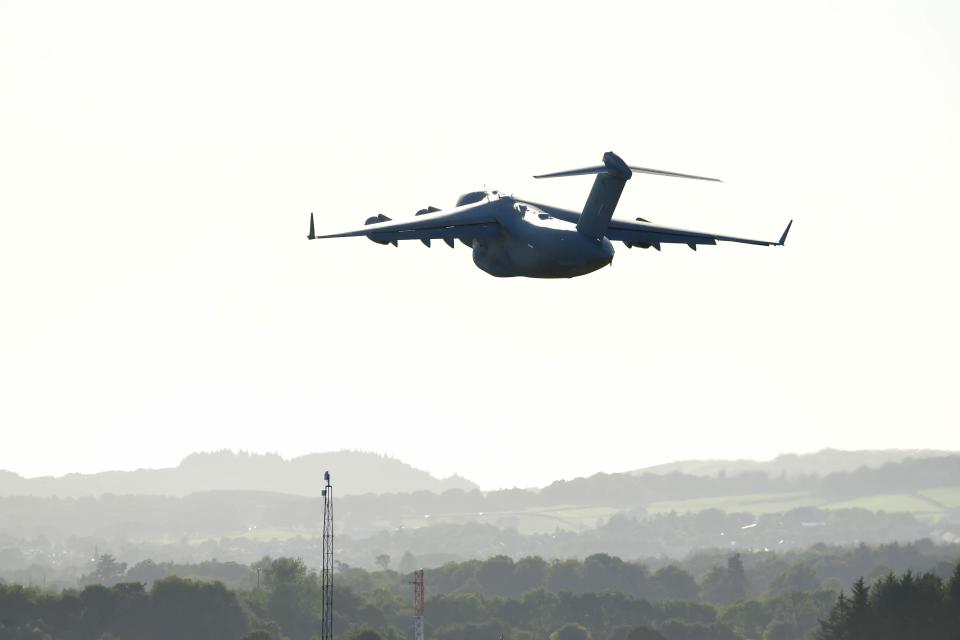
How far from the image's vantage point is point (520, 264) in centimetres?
7944

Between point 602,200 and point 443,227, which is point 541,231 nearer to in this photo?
point 602,200

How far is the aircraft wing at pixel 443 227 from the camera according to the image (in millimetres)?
81625

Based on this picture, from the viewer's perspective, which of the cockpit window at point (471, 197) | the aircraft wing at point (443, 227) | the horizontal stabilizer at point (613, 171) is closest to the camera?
the horizontal stabilizer at point (613, 171)

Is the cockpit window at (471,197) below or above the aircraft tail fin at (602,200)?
above

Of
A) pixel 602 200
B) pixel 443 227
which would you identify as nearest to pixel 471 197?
pixel 443 227

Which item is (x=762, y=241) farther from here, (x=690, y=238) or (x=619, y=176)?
(x=619, y=176)

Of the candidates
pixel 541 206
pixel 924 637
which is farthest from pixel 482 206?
pixel 924 637

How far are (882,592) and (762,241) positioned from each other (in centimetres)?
12382

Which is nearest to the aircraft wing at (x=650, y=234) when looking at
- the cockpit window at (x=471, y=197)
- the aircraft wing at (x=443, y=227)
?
the aircraft wing at (x=443, y=227)

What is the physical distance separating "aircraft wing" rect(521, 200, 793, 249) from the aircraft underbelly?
342 centimetres

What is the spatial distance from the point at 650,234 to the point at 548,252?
384 inches

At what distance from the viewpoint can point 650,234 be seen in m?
85.1

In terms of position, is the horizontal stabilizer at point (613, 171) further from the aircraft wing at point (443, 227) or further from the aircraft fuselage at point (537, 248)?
the aircraft wing at point (443, 227)

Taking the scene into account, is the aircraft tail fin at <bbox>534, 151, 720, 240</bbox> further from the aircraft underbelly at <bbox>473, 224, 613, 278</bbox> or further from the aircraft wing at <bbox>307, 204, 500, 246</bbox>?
the aircraft wing at <bbox>307, 204, 500, 246</bbox>
